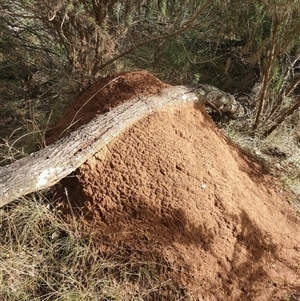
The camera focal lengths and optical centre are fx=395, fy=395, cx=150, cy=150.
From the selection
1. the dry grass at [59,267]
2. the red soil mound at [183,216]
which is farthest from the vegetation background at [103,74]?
the red soil mound at [183,216]

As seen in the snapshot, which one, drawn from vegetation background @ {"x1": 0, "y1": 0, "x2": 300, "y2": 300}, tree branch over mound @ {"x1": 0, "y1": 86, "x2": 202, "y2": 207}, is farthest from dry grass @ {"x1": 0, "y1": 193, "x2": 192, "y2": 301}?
tree branch over mound @ {"x1": 0, "y1": 86, "x2": 202, "y2": 207}

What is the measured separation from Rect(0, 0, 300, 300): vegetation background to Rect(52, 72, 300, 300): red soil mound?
17 centimetres

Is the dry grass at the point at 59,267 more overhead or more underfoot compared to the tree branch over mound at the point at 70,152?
more underfoot

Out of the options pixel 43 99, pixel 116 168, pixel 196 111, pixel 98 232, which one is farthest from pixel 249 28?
pixel 98 232

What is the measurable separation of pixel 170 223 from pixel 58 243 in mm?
730

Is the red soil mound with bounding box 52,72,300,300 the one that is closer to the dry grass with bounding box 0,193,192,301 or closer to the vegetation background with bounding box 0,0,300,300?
the dry grass with bounding box 0,193,192,301

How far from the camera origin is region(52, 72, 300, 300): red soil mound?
2502mm

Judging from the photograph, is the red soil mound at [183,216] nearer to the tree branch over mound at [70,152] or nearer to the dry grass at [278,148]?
the tree branch over mound at [70,152]

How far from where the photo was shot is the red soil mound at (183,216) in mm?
2502

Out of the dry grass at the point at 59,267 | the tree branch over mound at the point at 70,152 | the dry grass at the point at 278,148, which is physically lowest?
the dry grass at the point at 278,148

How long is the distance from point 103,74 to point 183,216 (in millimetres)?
2511

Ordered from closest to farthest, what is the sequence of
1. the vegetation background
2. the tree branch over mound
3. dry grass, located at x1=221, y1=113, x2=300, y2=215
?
the tree branch over mound → the vegetation background → dry grass, located at x1=221, y1=113, x2=300, y2=215

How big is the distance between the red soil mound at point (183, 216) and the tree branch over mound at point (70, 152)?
0.28 feet

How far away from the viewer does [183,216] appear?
2598 mm
